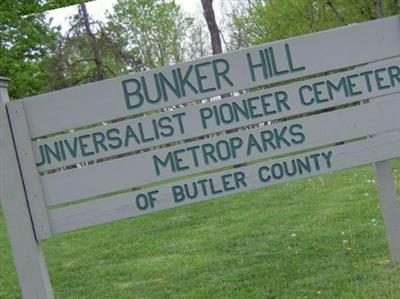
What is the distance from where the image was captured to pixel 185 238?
8258mm

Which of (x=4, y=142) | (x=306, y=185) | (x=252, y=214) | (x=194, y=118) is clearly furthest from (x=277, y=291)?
(x=306, y=185)

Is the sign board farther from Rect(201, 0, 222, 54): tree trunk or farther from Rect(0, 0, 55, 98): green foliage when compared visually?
Rect(0, 0, 55, 98): green foliage

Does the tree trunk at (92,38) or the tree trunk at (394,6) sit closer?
the tree trunk at (92,38)

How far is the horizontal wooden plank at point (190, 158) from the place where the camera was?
419 centimetres

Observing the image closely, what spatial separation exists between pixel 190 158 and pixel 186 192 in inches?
8.7

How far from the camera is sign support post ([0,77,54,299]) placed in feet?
13.5

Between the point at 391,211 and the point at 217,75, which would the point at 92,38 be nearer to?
the point at 391,211

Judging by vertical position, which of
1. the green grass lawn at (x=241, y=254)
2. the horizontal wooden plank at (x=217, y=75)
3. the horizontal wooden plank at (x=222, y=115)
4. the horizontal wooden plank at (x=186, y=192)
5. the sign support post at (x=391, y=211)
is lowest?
the green grass lawn at (x=241, y=254)

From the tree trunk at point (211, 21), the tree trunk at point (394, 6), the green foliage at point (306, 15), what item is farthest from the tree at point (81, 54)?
the tree trunk at point (394, 6)

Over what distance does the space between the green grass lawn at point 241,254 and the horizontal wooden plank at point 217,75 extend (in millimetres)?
1714

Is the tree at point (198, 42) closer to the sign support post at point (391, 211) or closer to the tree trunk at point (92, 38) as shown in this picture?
the tree trunk at point (92, 38)

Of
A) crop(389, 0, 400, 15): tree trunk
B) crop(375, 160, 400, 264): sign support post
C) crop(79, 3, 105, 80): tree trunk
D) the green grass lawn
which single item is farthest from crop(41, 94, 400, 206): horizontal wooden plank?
crop(389, 0, 400, 15): tree trunk

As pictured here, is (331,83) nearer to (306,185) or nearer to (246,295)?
(246,295)

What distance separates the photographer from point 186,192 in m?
4.25
